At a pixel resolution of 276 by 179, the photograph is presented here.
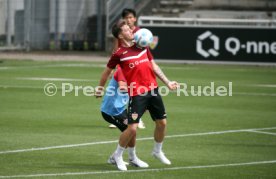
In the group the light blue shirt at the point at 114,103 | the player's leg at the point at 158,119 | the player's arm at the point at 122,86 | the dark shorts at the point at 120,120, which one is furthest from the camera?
the player's arm at the point at 122,86

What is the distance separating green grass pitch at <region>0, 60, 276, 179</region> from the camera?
1109 centimetres

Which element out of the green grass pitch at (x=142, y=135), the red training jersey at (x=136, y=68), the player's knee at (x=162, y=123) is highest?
the red training jersey at (x=136, y=68)

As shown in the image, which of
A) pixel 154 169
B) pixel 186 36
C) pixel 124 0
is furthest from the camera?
pixel 124 0

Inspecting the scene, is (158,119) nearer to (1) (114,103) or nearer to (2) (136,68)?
(2) (136,68)

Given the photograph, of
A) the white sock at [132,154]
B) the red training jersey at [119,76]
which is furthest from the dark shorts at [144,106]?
the red training jersey at [119,76]

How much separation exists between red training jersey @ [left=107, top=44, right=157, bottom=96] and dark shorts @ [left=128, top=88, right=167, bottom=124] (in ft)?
0.28

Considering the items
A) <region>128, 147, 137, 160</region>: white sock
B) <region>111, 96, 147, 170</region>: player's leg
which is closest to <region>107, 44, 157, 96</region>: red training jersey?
<region>111, 96, 147, 170</region>: player's leg

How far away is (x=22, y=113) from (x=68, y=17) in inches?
1043

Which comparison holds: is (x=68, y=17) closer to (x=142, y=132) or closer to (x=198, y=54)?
(x=198, y=54)

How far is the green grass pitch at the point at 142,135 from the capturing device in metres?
11.1

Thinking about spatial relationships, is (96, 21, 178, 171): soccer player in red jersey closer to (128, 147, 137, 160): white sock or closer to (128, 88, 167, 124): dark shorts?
(128, 88, 167, 124): dark shorts

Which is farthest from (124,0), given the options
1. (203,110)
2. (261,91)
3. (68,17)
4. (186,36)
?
(203,110)

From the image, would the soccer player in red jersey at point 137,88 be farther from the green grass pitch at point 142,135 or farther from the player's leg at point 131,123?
the green grass pitch at point 142,135

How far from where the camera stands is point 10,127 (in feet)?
50.0
